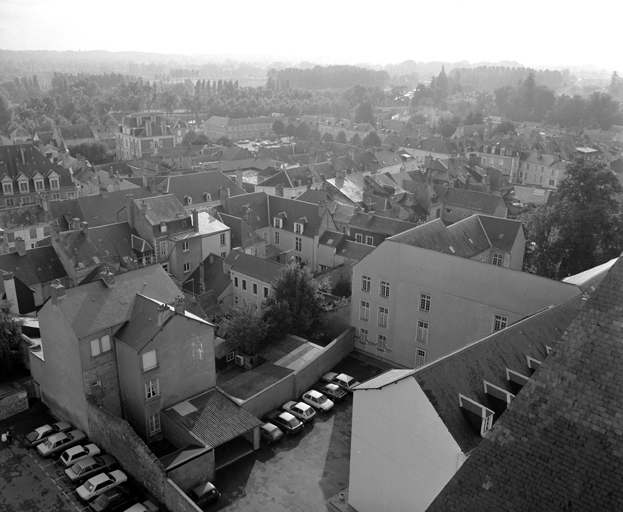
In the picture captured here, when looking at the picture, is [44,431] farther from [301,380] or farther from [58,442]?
[301,380]

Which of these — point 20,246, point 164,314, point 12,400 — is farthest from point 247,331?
point 20,246

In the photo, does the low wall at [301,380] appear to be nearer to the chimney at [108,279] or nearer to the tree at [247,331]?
the tree at [247,331]

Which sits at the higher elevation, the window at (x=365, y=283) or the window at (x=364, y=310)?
the window at (x=365, y=283)

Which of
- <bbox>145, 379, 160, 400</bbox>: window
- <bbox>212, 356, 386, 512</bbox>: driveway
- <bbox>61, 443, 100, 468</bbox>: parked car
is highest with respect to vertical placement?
<bbox>145, 379, 160, 400</bbox>: window

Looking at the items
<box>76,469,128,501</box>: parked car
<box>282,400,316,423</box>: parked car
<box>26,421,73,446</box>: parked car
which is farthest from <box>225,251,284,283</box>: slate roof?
<box>76,469,128,501</box>: parked car

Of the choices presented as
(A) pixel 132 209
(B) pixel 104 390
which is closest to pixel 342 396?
(B) pixel 104 390

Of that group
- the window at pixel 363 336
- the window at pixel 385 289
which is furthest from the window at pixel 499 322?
the window at pixel 363 336

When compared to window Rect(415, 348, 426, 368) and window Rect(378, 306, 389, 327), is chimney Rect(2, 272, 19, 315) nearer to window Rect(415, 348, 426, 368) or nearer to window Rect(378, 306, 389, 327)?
window Rect(378, 306, 389, 327)
